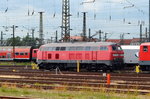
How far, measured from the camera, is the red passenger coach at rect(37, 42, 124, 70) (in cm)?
3897

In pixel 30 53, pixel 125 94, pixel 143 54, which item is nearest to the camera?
pixel 125 94

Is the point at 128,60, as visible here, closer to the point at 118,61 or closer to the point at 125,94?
the point at 118,61

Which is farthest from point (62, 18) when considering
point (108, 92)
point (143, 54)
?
point (108, 92)

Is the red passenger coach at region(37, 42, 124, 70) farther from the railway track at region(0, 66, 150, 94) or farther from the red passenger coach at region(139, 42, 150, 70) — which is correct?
the railway track at region(0, 66, 150, 94)

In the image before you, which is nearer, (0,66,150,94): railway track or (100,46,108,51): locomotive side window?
(0,66,150,94): railway track

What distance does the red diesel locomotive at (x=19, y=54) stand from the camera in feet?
239

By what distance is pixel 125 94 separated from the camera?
18.7 meters

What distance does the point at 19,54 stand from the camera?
7494cm

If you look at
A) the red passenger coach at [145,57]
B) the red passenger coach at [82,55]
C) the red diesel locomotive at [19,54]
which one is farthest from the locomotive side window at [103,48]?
the red diesel locomotive at [19,54]

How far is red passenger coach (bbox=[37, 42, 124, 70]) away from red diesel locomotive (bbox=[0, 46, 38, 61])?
90.2 feet

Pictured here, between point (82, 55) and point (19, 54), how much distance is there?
3645 centimetres

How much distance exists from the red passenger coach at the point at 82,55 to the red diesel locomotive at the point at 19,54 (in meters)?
27.5

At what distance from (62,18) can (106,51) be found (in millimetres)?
19395

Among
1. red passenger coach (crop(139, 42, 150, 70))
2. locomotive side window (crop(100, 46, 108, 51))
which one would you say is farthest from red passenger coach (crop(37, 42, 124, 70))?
red passenger coach (crop(139, 42, 150, 70))
